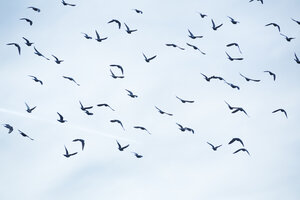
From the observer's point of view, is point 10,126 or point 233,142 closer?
point 10,126

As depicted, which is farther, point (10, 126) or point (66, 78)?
point (66, 78)

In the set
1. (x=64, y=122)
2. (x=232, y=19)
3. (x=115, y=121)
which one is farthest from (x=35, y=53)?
(x=232, y=19)

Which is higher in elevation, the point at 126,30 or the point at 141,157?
the point at 126,30

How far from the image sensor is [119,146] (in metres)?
52.2

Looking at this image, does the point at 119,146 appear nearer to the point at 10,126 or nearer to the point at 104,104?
the point at 104,104

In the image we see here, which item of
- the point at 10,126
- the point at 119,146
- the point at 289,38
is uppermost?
the point at 289,38

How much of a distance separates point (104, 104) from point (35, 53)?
9.60 m

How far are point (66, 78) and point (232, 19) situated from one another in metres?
20.7

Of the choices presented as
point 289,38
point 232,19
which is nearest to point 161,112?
point 232,19

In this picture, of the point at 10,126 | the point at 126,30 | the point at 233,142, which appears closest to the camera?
the point at 10,126

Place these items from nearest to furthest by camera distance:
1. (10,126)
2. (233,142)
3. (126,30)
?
(10,126) < (233,142) < (126,30)

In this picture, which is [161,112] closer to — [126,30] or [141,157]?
[141,157]

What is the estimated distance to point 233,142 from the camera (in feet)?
163

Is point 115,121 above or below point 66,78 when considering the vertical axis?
below
